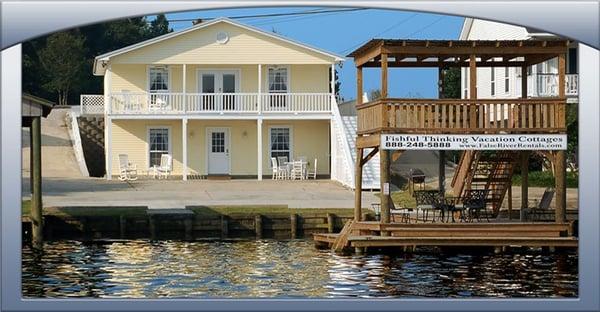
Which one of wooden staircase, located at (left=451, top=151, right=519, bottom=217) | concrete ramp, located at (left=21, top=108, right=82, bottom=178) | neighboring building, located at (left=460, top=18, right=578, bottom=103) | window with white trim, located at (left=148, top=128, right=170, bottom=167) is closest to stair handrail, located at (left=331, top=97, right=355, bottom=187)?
neighboring building, located at (left=460, top=18, right=578, bottom=103)

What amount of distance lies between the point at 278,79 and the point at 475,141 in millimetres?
21532

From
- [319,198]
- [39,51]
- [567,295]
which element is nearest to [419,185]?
[319,198]

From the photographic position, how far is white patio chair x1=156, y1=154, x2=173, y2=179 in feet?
142

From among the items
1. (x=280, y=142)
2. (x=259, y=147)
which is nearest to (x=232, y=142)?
(x=280, y=142)

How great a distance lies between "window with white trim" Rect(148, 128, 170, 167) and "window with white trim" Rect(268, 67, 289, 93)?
4.49m

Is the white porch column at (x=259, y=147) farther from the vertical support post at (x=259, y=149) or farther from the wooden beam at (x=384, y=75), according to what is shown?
the wooden beam at (x=384, y=75)

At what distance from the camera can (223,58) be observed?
44906 mm

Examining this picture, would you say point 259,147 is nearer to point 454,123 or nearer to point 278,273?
point 454,123

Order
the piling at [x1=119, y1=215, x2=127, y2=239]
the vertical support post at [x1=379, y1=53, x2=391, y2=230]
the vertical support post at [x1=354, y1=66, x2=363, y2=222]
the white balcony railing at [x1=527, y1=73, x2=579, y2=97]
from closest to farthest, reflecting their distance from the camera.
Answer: the vertical support post at [x1=379, y1=53, x2=391, y2=230], the vertical support post at [x1=354, y1=66, x2=363, y2=222], the piling at [x1=119, y1=215, x2=127, y2=239], the white balcony railing at [x1=527, y1=73, x2=579, y2=97]

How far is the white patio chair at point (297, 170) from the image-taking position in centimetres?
4303

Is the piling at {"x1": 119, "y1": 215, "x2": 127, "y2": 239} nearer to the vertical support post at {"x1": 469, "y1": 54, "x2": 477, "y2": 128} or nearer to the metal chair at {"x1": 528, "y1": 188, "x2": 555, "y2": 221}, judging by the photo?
the vertical support post at {"x1": 469, "y1": 54, "x2": 477, "y2": 128}

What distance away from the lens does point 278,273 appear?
905 inches

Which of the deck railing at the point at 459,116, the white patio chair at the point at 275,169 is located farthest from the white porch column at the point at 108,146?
the deck railing at the point at 459,116

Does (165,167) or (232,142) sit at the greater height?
(232,142)
